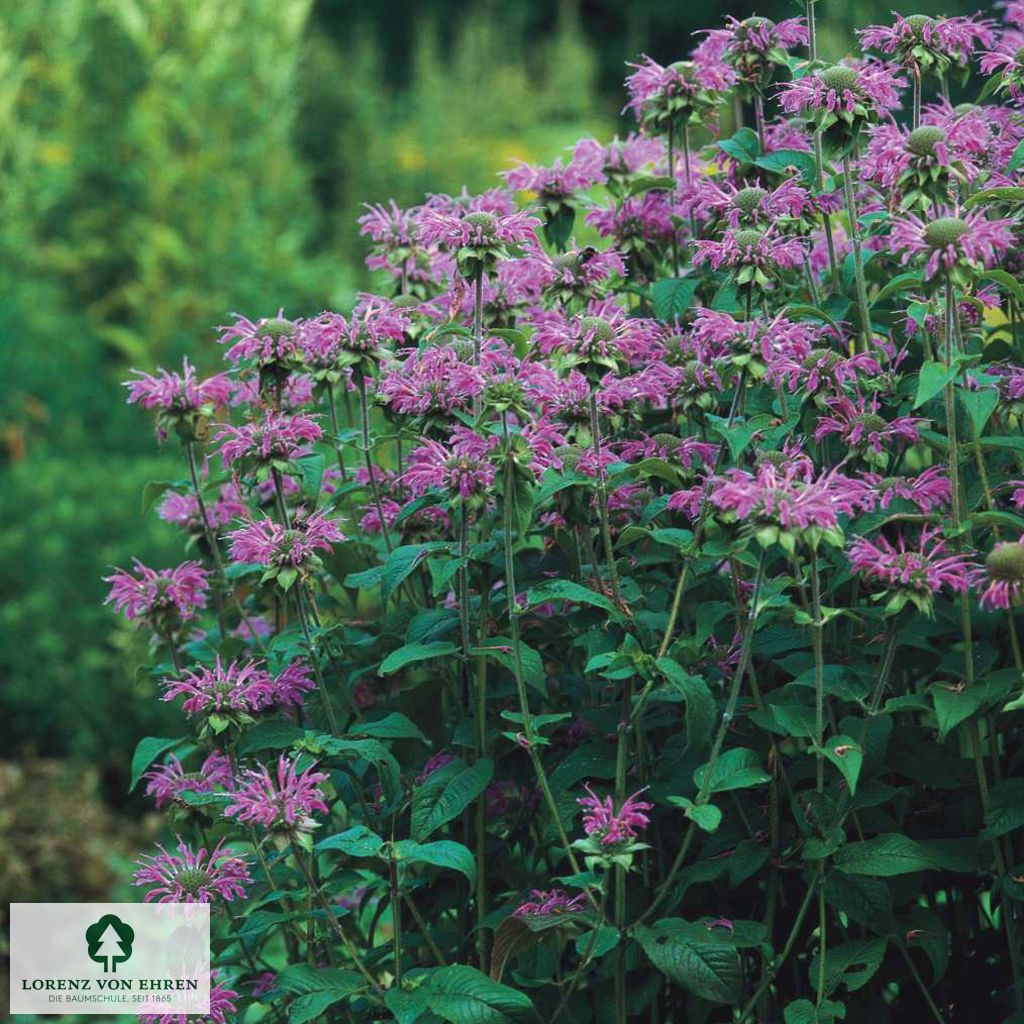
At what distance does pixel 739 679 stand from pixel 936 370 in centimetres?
36

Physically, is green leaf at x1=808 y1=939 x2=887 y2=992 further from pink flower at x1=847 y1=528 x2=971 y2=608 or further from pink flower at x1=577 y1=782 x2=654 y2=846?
pink flower at x1=847 y1=528 x2=971 y2=608

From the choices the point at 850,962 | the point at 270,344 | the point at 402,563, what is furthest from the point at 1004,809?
the point at 270,344

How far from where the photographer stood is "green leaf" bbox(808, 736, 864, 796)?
1.38m

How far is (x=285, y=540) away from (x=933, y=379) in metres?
0.71

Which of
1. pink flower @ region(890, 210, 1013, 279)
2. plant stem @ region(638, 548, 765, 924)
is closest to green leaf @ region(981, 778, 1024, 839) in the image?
plant stem @ region(638, 548, 765, 924)

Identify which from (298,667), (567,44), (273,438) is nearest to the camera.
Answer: (273,438)

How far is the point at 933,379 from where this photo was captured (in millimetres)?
1396

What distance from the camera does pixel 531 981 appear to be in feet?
5.31

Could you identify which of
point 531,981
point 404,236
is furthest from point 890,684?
point 404,236

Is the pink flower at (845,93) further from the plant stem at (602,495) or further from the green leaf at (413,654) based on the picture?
the green leaf at (413,654)

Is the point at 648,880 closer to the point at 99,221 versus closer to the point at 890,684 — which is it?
the point at 890,684

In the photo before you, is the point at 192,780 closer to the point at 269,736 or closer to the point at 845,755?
the point at 269,736

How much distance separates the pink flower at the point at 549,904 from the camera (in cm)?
154

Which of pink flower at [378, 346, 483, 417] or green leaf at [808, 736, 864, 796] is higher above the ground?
pink flower at [378, 346, 483, 417]
